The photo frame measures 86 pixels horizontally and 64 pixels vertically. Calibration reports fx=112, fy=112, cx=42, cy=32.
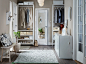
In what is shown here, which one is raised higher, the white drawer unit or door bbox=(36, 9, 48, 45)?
door bbox=(36, 9, 48, 45)

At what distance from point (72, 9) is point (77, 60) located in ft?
5.67

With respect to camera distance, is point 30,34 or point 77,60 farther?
point 30,34

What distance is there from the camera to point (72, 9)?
12.7 ft

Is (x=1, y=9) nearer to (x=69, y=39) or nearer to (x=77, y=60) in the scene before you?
(x=69, y=39)

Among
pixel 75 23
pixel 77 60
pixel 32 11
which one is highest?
pixel 32 11

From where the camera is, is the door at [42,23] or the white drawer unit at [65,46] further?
the door at [42,23]

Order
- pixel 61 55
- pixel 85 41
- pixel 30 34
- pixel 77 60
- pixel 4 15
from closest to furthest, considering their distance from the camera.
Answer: pixel 85 41 → pixel 77 60 → pixel 61 55 → pixel 4 15 → pixel 30 34

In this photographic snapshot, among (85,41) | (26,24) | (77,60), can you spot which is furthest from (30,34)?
(85,41)

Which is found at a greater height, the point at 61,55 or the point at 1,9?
the point at 1,9

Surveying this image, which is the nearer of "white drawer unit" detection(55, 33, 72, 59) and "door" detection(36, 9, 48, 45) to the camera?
"white drawer unit" detection(55, 33, 72, 59)

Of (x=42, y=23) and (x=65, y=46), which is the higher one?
(x=42, y=23)

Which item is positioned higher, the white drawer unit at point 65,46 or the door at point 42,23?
the door at point 42,23

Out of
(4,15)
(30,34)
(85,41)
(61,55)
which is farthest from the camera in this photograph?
(30,34)

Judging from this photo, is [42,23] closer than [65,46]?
No
